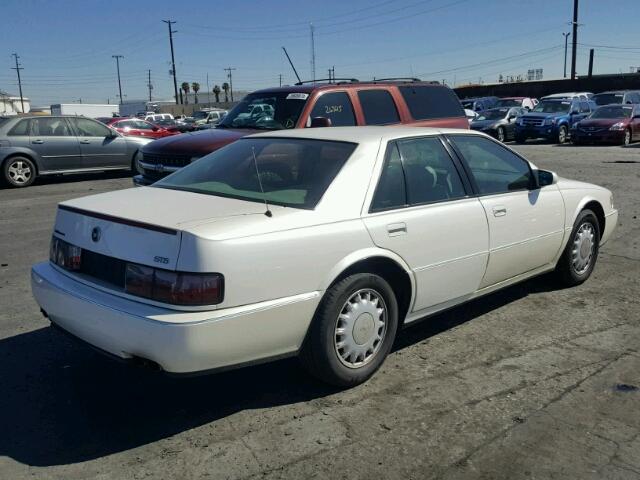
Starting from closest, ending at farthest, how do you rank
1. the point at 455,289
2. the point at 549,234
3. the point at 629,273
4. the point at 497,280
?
1. the point at 455,289
2. the point at 497,280
3. the point at 549,234
4. the point at 629,273

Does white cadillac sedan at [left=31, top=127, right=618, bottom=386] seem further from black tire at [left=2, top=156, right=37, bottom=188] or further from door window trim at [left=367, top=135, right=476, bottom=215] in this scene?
black tire at [left=2, top=156, right=37, bottom=188]

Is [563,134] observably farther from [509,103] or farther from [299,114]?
[299,114]

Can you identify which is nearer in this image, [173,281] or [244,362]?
[173,281]

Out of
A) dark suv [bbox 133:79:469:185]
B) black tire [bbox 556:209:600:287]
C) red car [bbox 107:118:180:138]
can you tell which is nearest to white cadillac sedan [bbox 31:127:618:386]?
black tire [bbox 556:209:600:287]

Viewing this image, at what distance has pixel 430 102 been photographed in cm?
999

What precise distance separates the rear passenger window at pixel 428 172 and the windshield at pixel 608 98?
81.3 ft

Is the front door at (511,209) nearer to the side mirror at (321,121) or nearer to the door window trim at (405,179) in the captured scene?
the door window trim at (405,179)

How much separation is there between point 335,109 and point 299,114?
0.56 metres

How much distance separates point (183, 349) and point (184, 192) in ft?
4.40

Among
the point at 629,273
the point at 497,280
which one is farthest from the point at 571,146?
the point at 497,280

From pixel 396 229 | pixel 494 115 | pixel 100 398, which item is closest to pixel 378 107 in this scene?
pixel 396 229

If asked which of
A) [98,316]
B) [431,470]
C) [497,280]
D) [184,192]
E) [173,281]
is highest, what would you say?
[184,192]

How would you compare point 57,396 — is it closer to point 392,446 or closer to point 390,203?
point 392,446

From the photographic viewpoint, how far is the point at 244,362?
10.6 feet
